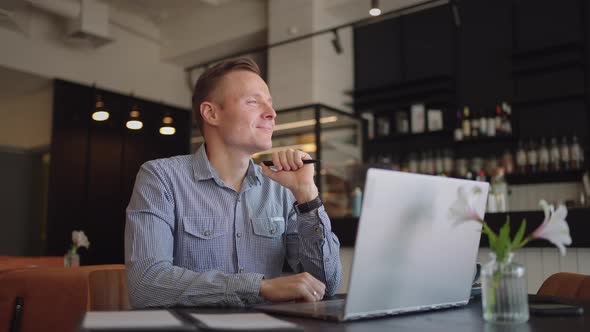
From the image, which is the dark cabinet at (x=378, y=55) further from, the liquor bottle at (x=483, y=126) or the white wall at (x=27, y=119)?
the white wall at (x=27, y=119)

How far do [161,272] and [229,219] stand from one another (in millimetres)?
323

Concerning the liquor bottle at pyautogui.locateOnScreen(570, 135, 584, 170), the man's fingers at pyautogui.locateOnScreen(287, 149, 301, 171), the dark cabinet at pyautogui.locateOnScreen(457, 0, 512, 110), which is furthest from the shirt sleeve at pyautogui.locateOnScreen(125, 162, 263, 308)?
the dark cabinet at pyautogui.locateOnScreen(457, 0, 512, 110)

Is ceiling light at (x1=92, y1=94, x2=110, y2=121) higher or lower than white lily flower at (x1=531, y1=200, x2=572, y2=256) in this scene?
higher

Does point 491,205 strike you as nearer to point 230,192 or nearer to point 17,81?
point 230,192

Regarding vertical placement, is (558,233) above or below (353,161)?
below

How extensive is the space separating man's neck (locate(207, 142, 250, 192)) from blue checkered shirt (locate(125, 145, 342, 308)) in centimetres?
3

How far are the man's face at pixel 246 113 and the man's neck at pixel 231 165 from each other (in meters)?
0.03

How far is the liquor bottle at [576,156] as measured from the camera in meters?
4.59

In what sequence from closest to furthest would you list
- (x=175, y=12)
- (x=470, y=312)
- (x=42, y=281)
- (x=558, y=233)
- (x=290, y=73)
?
(x=558, y=233), (x=470, y=312), (x=42, y=281), (x=290, y=73), (x=175, y=12)

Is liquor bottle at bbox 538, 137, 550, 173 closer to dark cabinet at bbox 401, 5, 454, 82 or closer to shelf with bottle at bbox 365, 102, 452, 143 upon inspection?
shelf with bottle at bbox 365, 102, 452, 143

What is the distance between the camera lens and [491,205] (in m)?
3.60

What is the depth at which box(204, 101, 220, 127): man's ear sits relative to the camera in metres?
1.72

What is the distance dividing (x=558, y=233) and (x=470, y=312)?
0.26m

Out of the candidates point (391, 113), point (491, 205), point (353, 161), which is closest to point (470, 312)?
point (491, 205)
